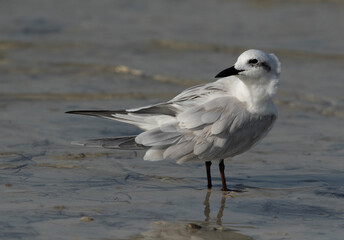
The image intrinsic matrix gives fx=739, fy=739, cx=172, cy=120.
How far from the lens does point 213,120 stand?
189 inches

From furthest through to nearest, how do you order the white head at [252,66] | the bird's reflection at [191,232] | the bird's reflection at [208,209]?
the white head at [252,66] < the bird's reflection at [208,209] < the bird's reflection at [191,232]

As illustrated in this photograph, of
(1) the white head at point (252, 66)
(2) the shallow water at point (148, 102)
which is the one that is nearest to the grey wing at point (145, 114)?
(2) the shallow water at point (148, 102)

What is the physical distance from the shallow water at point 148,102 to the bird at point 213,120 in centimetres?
22

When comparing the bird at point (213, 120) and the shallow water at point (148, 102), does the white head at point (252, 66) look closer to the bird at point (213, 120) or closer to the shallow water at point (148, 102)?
the bird at point (213, 120)

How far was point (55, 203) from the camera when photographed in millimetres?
4309

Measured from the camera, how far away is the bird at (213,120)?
4820mm

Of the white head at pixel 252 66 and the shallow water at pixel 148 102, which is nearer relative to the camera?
the shallow water at pixel 148 102

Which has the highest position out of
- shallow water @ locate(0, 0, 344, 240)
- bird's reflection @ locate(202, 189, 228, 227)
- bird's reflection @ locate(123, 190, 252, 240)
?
shallow water @ locate(0, 0, 344, 240)

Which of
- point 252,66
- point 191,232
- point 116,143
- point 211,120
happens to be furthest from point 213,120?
point 191,232

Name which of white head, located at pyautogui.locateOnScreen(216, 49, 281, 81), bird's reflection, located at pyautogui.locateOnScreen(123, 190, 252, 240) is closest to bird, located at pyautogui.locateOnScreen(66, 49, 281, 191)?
white head, located at pyautogui.locateOnScreen(216, 49, 281, 81)

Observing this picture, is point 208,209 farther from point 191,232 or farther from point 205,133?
point 205,133

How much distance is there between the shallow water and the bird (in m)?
0.22

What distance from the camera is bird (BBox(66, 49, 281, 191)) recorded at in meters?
4.82

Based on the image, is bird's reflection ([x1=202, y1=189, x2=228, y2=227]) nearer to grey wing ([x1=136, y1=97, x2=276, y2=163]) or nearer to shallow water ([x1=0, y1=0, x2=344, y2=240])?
shallow water ([x1=0, y1=0, x2=344, y2=240])
